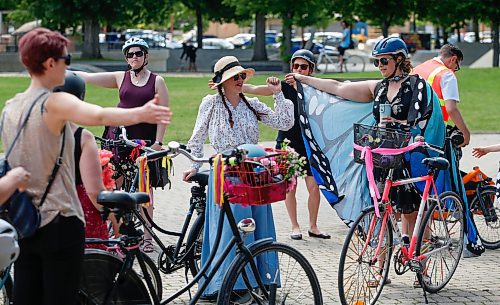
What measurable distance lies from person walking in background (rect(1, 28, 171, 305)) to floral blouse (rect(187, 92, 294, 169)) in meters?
2.65

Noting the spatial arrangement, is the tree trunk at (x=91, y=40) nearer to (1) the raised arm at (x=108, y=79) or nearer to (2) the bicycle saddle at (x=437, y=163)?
(1) the raised arm at (x=108, y=79)

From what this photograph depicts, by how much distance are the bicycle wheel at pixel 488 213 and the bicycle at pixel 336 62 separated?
102 ft

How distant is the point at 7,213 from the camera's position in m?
5.00

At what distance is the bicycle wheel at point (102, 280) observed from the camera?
5.75 metres

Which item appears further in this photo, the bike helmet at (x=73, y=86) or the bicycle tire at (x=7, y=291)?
the bike helmet at (x=73, y=86)

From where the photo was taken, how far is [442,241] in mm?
8078

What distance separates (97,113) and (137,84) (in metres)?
4.49

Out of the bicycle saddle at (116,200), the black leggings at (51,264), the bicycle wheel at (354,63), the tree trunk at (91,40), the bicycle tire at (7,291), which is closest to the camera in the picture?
the black leggings at (51,264)

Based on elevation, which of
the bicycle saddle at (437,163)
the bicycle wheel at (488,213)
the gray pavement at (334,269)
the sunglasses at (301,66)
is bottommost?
the gray pavement at (334,269)

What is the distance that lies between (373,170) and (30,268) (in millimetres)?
3406

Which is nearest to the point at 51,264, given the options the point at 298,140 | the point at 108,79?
the point at 108,79

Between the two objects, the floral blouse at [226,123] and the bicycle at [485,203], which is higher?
the floral blouse at [226,123]

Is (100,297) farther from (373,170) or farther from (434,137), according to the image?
(434,137)

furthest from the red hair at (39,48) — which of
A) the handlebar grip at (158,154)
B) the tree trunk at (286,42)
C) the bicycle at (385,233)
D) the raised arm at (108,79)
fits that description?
the tree trunk at (286,42)
